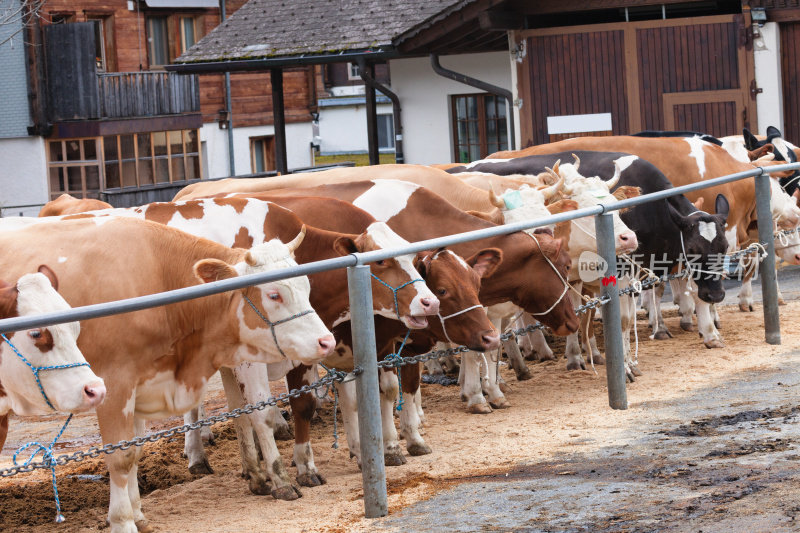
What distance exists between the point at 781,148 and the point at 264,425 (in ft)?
28.3

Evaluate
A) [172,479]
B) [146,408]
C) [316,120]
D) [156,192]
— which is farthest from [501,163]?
[316,120]

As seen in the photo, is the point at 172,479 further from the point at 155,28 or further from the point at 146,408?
the point at 155,28

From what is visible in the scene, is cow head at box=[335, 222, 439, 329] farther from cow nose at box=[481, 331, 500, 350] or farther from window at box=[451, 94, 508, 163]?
window at box=[451, 94, 508, 163]

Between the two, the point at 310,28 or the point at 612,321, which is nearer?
the point at 612,321

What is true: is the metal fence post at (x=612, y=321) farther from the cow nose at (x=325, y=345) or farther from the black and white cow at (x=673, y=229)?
the cow nose at (x=325, y=345)

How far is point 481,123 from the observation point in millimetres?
19625

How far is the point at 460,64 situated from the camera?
738 inches

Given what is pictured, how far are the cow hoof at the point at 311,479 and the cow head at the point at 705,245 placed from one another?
13.8 ft

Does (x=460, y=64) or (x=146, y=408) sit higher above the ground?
(x=460, y=64)

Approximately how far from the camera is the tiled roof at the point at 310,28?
60.7 ft

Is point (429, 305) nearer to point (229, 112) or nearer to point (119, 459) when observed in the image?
point (119, 459)

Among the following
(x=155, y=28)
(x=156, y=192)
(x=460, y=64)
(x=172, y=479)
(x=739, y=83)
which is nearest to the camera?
(x=172, y=479)

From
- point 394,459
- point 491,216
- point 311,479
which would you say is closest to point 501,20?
point 491,216

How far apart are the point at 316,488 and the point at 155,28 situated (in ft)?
92.9
